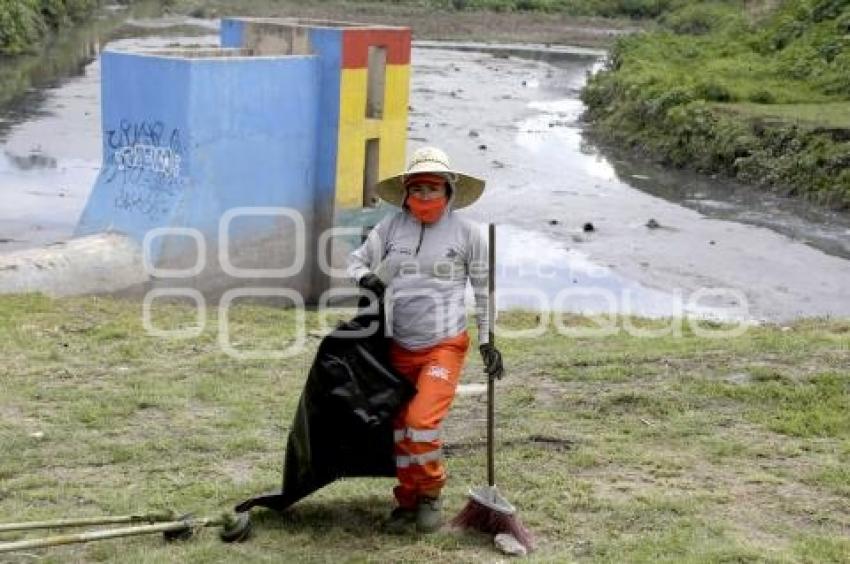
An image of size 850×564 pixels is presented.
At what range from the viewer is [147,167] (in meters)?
15.0

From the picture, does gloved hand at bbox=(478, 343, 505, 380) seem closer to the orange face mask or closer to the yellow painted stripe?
the orange face mask

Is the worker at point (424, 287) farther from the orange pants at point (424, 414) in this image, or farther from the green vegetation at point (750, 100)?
the green vegetation at point (750, 100)

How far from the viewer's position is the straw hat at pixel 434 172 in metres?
5.59

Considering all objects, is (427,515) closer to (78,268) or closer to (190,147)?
(78,268)

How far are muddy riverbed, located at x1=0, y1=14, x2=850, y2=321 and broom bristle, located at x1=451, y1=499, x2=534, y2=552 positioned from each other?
1058 centimetres

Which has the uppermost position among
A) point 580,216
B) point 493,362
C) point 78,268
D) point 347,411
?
point 493,362

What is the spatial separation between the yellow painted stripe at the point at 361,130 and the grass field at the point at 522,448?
7098 millimetres

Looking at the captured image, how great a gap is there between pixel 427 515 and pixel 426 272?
1.22 m

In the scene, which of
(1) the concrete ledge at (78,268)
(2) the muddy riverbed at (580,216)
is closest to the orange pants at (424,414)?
(1) the concrete ledge at (78,268)

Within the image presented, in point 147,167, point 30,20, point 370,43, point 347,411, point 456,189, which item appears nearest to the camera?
point 347,411

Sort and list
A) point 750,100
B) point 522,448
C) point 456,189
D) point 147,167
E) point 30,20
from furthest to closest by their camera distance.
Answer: point 30,20, point 750,100, point 147,167, point 522,448, point 456,189

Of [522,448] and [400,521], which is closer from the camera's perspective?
[400,521]

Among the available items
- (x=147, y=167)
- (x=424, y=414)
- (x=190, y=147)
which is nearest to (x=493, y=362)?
(x=424, y=414)

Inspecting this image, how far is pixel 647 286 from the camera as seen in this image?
18375mm
